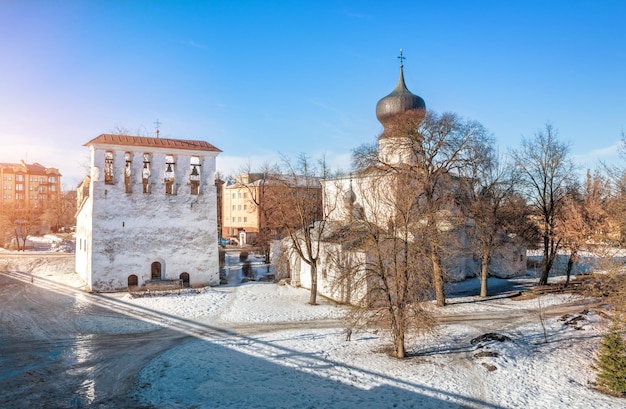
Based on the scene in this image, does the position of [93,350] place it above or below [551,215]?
below

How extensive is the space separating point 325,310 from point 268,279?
31.6 ft

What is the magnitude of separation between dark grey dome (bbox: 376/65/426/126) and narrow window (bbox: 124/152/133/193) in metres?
15.5

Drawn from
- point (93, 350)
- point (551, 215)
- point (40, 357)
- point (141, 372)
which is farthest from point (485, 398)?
point (551, 215)

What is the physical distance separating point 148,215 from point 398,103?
1644cm

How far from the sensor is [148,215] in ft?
80.2

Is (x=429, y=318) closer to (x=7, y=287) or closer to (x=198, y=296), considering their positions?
(x=198, y=296)

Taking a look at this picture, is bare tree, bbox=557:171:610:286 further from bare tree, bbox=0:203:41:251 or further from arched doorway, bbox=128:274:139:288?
bare tree, bbox=0:203:41:251

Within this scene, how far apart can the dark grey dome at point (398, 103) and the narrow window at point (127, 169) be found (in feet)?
50.9

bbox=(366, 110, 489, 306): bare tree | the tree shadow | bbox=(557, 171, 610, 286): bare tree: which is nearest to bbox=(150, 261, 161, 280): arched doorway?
the tree shadow

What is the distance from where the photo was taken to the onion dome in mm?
27109

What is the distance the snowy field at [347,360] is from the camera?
1057cm

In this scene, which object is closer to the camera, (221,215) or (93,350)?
(93,350)

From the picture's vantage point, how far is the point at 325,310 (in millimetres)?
19891

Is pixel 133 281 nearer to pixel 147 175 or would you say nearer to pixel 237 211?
pixel 147 175
